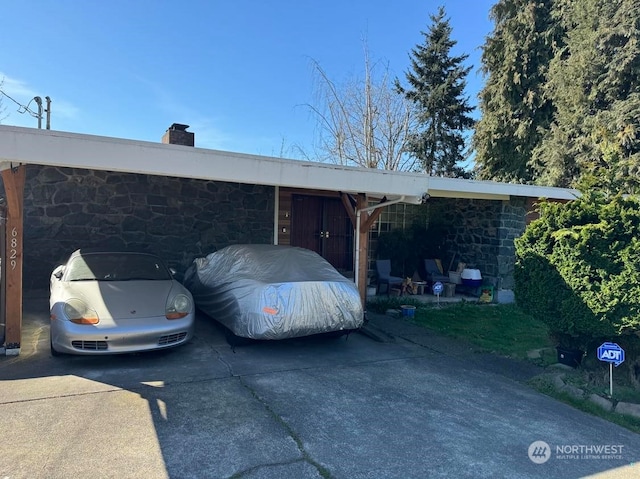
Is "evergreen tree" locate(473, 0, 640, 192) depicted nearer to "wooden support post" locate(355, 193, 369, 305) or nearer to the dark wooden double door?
the dark wooden double door

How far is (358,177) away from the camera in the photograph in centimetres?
604

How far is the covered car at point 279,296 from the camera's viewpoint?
5035 mm

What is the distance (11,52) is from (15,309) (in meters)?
11.0

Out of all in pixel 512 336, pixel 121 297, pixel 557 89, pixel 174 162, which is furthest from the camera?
pixel 557 89

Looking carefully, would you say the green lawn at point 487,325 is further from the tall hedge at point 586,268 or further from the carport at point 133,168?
the carport at point 133,168

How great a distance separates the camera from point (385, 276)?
9516mm

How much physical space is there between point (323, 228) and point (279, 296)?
198 inches

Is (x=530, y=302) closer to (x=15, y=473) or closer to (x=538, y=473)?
(x=538, y=473)

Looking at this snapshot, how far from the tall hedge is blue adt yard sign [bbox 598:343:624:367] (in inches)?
7.1

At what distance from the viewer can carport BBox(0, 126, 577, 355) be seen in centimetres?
419

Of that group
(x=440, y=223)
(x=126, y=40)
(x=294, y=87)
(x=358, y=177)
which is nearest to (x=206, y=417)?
(x=358, y=177)

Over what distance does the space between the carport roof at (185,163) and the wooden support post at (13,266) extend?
1.33ft

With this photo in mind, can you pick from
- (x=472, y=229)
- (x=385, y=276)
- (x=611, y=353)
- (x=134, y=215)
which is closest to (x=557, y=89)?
(x=472, y=229)

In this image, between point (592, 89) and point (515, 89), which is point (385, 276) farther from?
point (515, 89)
